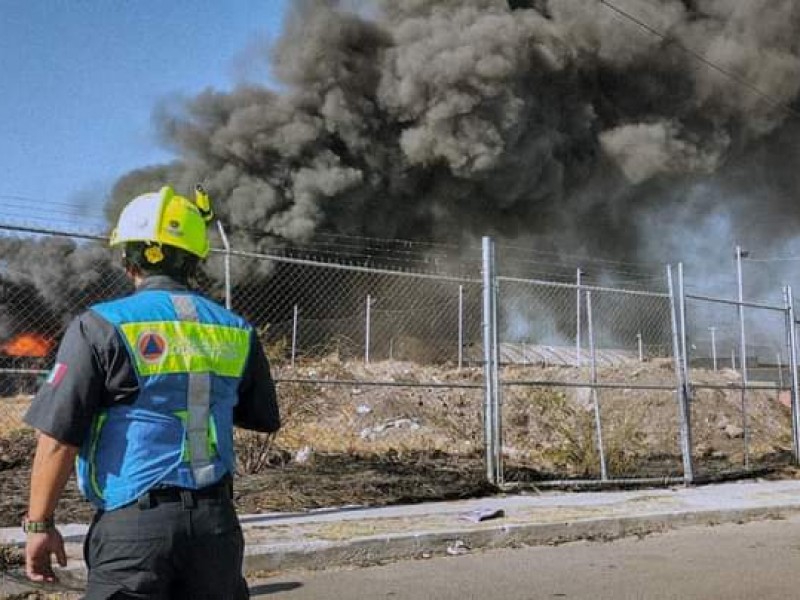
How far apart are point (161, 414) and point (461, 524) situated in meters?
4.30

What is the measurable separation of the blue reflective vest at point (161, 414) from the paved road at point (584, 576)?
8.77ft

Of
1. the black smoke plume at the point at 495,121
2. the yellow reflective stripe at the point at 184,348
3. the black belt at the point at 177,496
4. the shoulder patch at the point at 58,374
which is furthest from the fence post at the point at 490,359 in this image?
the black smoke plume at the point at 495,121

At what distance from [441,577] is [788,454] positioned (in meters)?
8.02

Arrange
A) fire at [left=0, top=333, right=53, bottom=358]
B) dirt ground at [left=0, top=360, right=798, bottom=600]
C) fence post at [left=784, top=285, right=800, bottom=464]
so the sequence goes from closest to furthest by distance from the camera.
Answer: dirt ground at [left=0, top=360, right=798, bottom=600] → fire at [left=0, top=333, right=53, bottom=358] → fence post at [left=784, top=285, right=800, bottom=464]

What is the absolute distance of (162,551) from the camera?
5.83ft

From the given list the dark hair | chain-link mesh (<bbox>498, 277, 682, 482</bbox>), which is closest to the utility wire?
chain-link mesh (<bbox>498, 277, 682, 482</bbox>)

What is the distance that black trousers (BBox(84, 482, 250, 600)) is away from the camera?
1.77 metres

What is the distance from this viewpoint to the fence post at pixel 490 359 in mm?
7254

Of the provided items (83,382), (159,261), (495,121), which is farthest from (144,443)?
(495,121)

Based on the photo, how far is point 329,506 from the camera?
653cm

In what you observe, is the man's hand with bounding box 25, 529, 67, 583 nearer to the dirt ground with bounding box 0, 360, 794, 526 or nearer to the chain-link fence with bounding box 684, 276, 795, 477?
the dirt ground with bounding box 0, 360, 794, 526

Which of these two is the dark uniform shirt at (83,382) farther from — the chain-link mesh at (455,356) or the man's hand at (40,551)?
the chain-link mesh at (455,356)

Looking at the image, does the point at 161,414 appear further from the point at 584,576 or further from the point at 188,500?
the point at 584,576

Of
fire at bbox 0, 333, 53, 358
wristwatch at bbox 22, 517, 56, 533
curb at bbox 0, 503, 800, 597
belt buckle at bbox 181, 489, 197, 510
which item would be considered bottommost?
curb at bbox 0, 503, 800, 597
